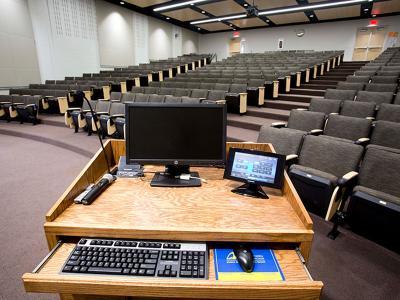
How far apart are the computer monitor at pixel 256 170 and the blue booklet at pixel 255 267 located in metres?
0.20

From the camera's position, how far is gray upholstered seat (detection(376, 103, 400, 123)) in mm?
1834

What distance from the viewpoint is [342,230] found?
1208 millimetres

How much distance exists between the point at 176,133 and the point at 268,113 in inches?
91.0

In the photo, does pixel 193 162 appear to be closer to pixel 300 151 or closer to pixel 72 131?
pixel 300 151

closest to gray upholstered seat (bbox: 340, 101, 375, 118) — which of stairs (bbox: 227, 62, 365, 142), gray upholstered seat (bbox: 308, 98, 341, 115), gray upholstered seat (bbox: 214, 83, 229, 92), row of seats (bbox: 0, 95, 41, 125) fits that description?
gray upholstered seat (bbox: 308, 98, 341, 115)

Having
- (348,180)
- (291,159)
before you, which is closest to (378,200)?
(348,180)

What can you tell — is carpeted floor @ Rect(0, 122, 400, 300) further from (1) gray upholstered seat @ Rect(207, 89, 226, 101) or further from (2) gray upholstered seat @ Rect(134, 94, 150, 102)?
(1) gray upholstered seat @ Rect(207, 89, 226, 101)

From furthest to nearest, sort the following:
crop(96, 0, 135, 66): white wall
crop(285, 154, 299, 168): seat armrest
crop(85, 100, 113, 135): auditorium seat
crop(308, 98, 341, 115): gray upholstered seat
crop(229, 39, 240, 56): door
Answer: crop(229, 39, 240, 56): door < crop(96, 0, 135, 66): white wall < crop(85, 100, 113, 135): auditorium seat < crop(308, 98, 341, 115): gray upholstered seat < crop(285, 154, 299, 168): seat armrest

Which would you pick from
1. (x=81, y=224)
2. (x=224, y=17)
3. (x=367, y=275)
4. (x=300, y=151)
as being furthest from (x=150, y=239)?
(x=224, y=17)

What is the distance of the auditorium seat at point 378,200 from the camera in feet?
3.27

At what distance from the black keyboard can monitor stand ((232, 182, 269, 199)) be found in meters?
0.22

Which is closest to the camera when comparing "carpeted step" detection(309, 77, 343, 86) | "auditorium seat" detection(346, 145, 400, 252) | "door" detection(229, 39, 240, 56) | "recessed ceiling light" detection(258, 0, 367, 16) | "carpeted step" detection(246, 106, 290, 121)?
"auditorium seat" detection(346, 145, 400, 252)

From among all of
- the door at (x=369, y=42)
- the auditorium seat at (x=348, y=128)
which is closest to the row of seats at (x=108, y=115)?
the auditorium seat at (x=348, y=128)

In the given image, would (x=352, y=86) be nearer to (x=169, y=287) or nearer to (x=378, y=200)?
(x=378, y=200)
